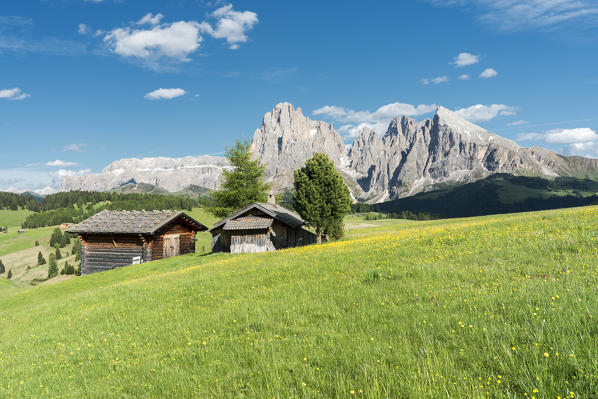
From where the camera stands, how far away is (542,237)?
36.6ft

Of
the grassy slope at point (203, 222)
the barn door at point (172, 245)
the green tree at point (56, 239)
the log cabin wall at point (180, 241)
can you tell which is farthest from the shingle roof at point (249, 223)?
the green tree at point (56, 239)

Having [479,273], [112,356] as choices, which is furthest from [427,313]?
[112,356]

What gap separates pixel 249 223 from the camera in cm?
3691

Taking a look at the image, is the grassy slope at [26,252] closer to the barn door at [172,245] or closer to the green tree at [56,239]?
the green tree at [56,239]

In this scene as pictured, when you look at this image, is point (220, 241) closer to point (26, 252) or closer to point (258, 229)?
point (258, 229)

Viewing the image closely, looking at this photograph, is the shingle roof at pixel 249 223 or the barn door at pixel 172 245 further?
the barn door at pixel 172 245

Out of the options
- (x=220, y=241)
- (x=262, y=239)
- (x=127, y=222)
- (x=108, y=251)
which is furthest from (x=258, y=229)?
(x=108, y=251)

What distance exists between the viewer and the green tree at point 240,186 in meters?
47.9

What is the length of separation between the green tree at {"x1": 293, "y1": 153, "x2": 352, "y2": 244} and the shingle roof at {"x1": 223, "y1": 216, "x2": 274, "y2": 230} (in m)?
5.38

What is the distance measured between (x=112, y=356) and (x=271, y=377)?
193 inches

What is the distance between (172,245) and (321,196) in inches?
861

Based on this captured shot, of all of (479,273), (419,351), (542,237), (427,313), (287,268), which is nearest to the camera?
(419,351)

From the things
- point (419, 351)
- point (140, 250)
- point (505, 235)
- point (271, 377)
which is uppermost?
point (505, 235)

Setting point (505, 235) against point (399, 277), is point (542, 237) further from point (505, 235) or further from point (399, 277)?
point (399, 277)
